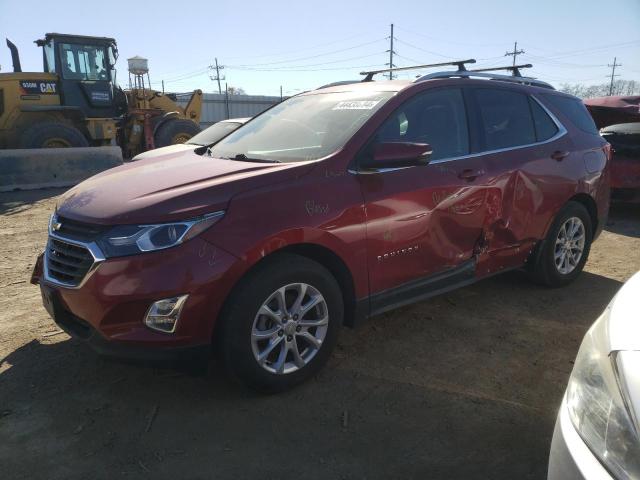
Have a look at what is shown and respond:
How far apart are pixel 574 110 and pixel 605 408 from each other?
3890 mm

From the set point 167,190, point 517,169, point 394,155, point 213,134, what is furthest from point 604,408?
point 213,134

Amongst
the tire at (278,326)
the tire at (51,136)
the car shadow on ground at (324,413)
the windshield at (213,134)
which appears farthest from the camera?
the tire at (51,136)

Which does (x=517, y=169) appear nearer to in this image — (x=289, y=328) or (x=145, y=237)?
(x=289, y=328)

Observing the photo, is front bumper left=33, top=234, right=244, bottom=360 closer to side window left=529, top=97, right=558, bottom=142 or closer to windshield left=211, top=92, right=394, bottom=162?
windshield left=211, top=92, right=394, bottom=162

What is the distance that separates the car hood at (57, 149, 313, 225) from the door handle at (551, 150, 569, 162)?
2.40 meters

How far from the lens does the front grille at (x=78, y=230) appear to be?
2.57 metres

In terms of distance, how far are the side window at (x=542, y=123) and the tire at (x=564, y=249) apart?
2.12 feet

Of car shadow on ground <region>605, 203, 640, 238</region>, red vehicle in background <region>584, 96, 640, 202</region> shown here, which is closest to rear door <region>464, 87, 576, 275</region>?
car shadow on ground <region>605, 203, 640, 238</region>

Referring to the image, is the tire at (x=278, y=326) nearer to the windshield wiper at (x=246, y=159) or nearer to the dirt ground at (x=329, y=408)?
the dirt ground at (x=329, y=408)

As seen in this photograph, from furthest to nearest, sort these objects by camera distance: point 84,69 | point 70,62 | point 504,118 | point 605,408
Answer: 1. point 84,69
2. point 70,62
3. point 504,118
4. point 605,408

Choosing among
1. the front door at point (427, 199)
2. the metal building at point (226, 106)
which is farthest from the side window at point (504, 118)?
the metal building at point (226, 106)

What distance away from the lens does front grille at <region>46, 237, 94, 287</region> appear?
258cm

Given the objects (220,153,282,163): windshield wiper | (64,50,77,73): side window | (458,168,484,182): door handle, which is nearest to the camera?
(220,153,282,163): windshield wiper

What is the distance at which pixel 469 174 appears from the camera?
359 centimetres
